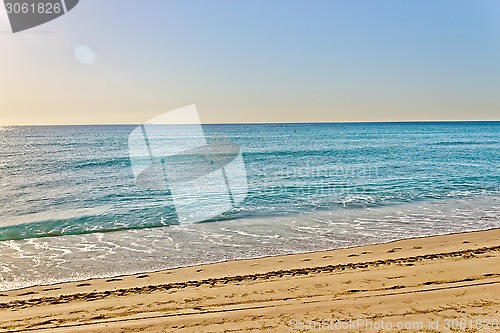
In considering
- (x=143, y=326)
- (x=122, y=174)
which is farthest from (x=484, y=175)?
(x=122, y=174)

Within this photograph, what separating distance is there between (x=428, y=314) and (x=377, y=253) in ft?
11.3

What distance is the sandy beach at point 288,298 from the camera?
17.3 ft

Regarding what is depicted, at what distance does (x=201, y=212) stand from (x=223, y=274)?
647 centimetres

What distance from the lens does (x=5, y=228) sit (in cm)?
1205

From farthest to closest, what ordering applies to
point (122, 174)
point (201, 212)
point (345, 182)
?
point (122, 174)
point (345, 182)
point (201, 212)

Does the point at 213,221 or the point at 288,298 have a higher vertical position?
the point at 213,221

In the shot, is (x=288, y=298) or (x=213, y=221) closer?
(x=288, y=298)

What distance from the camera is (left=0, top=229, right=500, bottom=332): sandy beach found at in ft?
17.3

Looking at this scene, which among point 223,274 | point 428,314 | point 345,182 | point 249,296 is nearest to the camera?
point 428,314

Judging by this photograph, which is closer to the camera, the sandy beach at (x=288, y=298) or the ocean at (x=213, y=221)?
the sandy beach at (x=288, y=298)

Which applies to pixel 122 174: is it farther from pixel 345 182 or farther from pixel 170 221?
pixel 345 182

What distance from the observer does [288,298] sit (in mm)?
6121

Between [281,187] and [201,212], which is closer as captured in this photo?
[201,212]

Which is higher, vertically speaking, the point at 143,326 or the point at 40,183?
the point at 40,183
